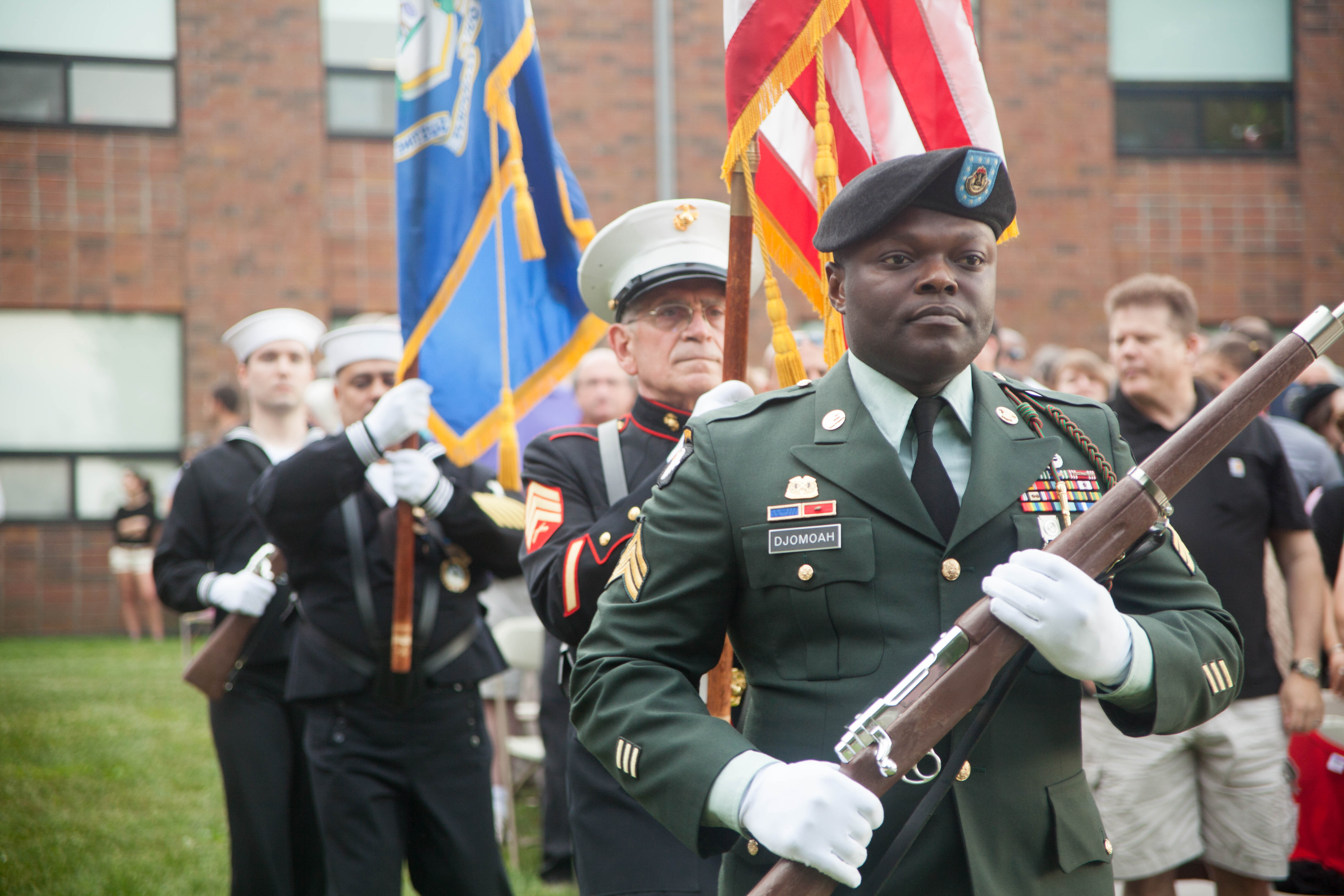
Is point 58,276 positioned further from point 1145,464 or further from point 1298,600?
point 1145,464

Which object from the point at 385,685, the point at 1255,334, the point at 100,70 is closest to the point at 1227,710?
the point at 385,685

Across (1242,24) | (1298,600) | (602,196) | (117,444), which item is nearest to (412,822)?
(1298,600)

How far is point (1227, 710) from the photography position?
4188mm

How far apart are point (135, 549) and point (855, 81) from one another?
12082mm

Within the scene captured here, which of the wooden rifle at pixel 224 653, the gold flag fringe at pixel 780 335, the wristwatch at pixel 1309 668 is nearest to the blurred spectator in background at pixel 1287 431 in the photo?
the wristwatch at pixel 1309 668

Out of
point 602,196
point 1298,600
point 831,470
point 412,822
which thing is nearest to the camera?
point 831,470

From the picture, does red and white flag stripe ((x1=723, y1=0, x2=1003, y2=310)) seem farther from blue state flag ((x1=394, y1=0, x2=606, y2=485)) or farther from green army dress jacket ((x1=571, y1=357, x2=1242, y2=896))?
blue state flag ((x1=394, y1=0, x2=606, y2=485))

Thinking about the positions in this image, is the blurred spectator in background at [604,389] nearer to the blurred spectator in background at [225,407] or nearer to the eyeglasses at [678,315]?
the blurred spectator in background at [225,407]

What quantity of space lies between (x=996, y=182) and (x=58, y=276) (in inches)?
537

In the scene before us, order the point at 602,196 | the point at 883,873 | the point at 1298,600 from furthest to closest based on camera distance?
the point at 602,196 → the point at 1298,600 → the point at 883,873

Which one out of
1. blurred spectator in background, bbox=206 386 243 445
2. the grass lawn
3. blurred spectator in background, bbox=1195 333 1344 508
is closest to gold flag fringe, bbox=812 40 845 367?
blurred spectator in background, bbox=1195 333 1344 508

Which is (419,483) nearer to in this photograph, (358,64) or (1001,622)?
(1001,622)

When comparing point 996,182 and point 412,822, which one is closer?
point 996,182

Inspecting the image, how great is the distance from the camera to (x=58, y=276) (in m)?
13.6
